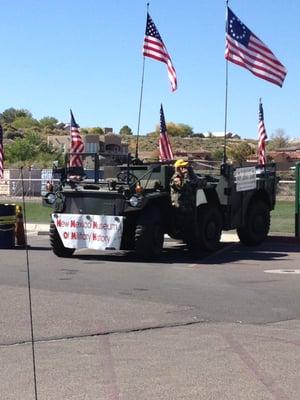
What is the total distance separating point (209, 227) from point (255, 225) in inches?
83.2

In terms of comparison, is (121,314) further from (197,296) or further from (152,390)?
(152,390)

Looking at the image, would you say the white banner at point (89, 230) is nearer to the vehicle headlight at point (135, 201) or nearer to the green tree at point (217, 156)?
the vehicle headlight at point (135, 201)

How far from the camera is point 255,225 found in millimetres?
16766

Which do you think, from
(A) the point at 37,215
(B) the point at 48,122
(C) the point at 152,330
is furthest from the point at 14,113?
(C) the point at 152,330

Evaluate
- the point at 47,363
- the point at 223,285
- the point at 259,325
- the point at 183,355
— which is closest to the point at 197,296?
the point at 223,285

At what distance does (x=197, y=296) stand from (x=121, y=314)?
169cm

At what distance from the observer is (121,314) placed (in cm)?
867

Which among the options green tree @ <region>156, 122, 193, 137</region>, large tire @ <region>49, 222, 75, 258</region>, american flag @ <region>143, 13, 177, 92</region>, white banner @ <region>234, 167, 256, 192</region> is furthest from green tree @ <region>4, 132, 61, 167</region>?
green tree @ <region>156, 122, 193, 137</region>

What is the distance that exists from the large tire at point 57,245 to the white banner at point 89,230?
0.12 meters

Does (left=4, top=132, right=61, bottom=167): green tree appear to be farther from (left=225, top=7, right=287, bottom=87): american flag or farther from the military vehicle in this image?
the military vehicle

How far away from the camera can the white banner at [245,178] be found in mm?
15883

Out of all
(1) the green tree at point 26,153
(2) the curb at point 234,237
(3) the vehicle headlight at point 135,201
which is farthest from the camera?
(1) the green tree at point 26,153

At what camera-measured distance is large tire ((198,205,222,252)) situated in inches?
583

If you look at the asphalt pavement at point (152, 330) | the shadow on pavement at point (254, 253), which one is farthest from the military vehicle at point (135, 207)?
the asphalt pavement at point (152, 330)
